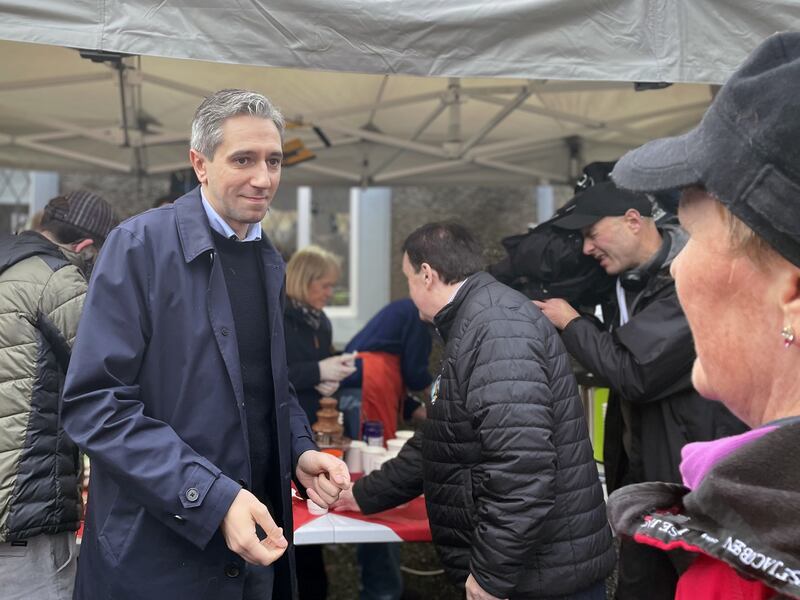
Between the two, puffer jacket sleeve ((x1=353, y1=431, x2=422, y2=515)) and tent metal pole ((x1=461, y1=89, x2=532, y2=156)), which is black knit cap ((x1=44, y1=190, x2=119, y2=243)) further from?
tent metal pole ((x1=461, y1=89, x2=532, y2=156))

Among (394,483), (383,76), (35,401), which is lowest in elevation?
(394,483)

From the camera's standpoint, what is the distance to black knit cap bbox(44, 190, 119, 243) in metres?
2.88

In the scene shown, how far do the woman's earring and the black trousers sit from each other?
14.6 inches

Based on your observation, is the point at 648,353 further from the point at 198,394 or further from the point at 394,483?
the point at 198,394

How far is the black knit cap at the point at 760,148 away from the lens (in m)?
0.78

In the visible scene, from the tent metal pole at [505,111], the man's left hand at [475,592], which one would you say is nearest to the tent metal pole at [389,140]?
the tent metal pole at [505,111]

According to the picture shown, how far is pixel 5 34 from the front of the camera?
2092 millimetres

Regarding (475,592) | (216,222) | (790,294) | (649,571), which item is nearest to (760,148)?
(790,294)

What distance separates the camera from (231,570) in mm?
1968

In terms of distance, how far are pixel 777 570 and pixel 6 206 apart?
9.11 meters

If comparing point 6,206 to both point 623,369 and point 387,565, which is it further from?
point 623,369

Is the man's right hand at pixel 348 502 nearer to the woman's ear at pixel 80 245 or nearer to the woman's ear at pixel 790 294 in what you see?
the woman's ear at pixel 80 245

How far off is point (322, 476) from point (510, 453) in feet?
1.84

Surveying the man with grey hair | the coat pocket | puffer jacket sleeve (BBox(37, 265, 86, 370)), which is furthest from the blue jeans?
the coat pocket
